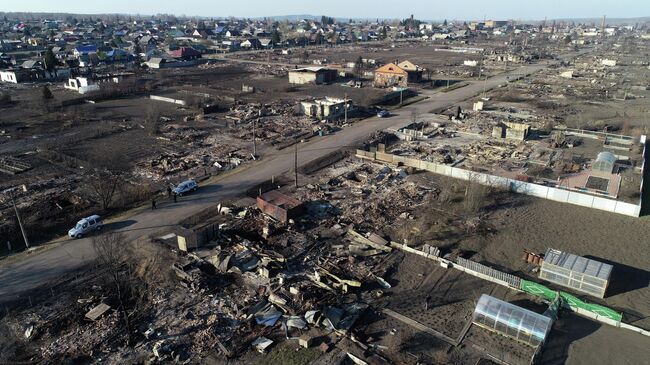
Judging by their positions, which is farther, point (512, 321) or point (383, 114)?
point (383, 114)

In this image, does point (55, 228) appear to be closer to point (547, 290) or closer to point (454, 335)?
point (454, 335)

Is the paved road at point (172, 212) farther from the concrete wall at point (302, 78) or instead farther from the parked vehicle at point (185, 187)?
the concrete wall at point (302, 78)

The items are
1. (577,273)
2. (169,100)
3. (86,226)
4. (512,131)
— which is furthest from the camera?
(169,100)

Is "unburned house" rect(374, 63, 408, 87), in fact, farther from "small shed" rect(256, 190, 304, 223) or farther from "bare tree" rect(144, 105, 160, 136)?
"small shed" rect(256, 190, 304, 223)

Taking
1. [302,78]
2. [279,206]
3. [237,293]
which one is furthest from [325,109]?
[237,293]

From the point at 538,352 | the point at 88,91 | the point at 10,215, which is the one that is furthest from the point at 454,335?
the point at 88,91

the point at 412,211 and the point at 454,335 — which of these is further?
the point at 412,211

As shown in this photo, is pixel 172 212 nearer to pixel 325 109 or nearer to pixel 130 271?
pixel 130 271
